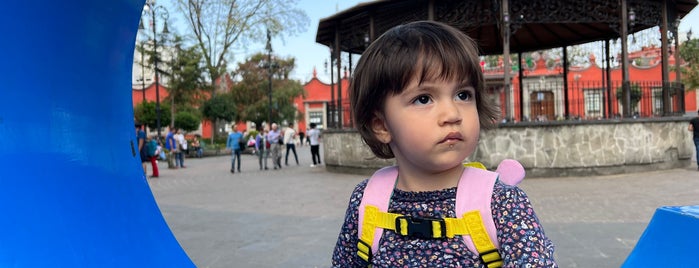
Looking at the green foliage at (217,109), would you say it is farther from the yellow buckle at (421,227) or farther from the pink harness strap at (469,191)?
the yellow buckle at (421,227)

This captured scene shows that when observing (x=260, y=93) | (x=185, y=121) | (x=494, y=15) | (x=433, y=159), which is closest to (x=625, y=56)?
(x=494, y=15)

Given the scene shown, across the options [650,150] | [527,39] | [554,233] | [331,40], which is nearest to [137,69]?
[331,40]

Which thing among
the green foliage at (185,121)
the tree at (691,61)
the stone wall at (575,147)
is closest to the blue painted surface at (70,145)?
the stone wall at (575,147)

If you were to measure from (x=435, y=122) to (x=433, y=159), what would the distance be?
0.09m

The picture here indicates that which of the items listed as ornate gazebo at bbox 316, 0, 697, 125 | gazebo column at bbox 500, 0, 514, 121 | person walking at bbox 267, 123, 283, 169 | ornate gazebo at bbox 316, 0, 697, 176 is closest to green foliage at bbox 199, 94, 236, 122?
person walking at bbox 267, 123, 283, 169

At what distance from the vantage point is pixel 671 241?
5.63 ft

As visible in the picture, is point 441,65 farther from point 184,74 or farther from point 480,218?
point 184,74

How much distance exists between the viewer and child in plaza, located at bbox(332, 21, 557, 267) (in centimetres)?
126

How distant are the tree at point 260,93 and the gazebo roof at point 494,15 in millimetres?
24054

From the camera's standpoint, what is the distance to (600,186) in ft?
29.6

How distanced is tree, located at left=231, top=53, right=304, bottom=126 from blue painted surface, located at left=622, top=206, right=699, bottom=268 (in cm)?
3659

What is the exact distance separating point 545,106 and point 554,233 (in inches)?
613

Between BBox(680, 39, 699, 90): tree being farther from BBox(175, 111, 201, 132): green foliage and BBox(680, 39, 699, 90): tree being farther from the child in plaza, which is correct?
the child in plaza

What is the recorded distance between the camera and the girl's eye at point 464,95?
4.34 feet
